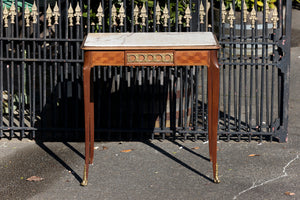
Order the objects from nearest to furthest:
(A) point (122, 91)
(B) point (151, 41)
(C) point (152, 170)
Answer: (B) point (151, 41), (C) point (152, 170), (A) point (122, 91)

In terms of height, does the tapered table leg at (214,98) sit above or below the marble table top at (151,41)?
below

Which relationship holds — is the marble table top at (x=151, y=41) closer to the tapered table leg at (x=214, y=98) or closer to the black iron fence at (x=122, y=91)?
the tapered table leg at (x=214, y=98)

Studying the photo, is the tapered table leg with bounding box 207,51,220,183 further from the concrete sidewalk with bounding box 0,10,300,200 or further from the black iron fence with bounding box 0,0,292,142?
the black iron fence with bounding box 0,0,292,142

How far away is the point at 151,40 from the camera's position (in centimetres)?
566

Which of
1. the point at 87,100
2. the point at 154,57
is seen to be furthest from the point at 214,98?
the point at 87,100

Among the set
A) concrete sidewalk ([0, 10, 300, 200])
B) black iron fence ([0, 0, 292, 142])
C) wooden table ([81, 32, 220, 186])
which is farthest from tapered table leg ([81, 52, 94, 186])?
black iron fence ([0, 0, 292, 142])

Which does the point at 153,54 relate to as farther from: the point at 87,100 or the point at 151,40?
the point at 87,100

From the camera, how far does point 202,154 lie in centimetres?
655

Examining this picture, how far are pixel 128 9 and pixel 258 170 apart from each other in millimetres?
2799

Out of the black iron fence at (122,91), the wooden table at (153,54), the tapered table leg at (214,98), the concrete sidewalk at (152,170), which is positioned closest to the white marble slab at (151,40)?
the wooden table at (153,54)

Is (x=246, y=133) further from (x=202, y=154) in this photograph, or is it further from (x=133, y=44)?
(x=133, y=44)

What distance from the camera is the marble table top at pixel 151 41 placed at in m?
5.44

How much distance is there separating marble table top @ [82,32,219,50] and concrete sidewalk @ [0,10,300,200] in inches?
51.3

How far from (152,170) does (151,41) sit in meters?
1.34
